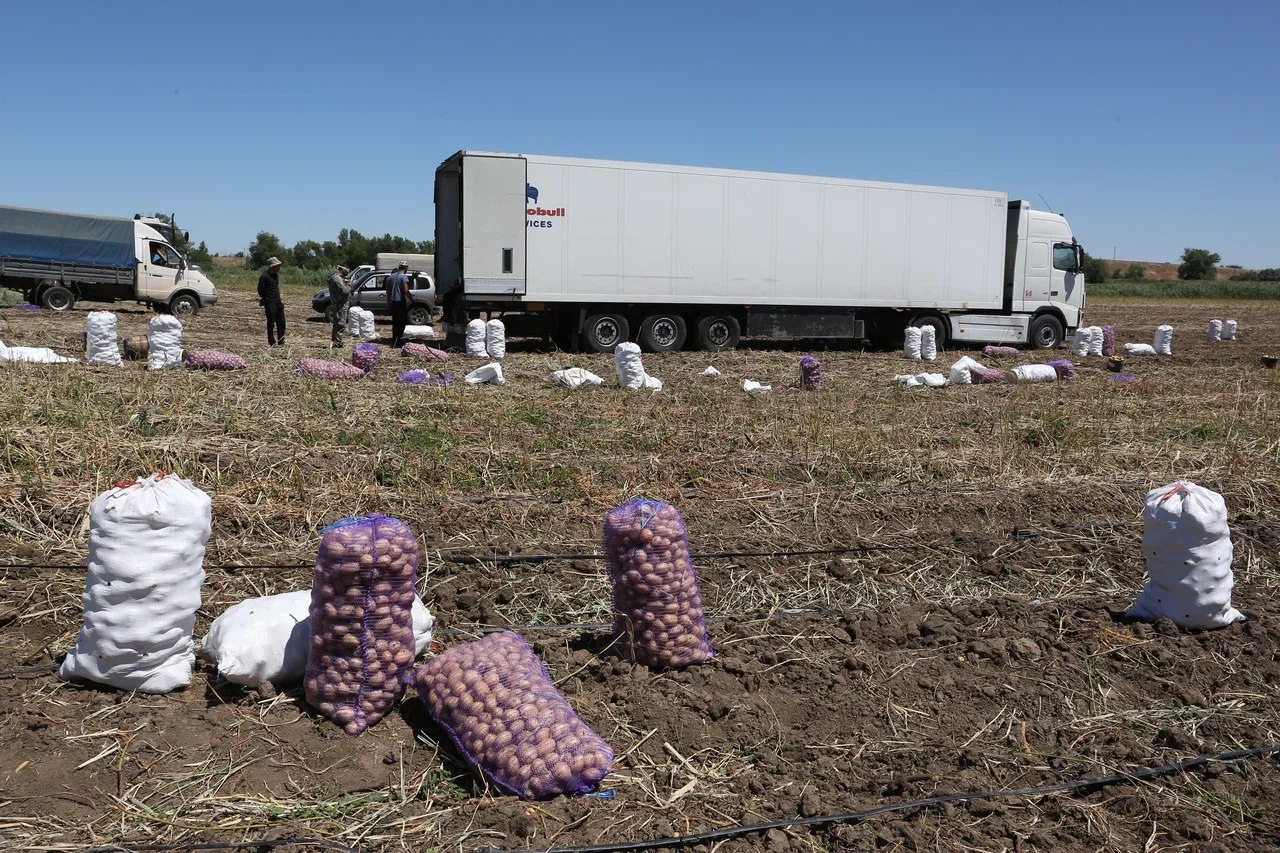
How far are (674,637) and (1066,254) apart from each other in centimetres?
1969

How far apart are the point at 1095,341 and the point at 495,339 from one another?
12.1 m

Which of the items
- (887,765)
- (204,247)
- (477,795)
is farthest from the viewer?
(204,247)

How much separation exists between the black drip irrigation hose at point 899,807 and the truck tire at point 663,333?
15019mm

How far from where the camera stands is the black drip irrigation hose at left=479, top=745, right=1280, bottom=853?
2.93 metres

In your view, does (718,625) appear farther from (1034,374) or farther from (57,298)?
(57,298)

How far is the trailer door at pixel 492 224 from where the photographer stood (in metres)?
16.5

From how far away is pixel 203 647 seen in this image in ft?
12.8

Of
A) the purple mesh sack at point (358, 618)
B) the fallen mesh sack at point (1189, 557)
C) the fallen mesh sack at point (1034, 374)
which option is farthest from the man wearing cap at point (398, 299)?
the fallen mesh sack at point (1189, 557)

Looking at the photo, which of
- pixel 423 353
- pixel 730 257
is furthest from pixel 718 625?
pixel 730 257

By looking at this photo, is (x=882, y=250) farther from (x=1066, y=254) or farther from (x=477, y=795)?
(x=477, y=795)

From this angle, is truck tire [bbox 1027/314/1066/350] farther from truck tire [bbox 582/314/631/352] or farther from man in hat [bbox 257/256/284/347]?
man in hat [bbox 257/256/284/347]

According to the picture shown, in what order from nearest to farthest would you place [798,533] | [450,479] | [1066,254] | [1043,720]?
[1043,720]
[798,533]
[450,479]
[1066,254]

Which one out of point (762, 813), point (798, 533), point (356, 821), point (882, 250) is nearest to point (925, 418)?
point (798, 533)

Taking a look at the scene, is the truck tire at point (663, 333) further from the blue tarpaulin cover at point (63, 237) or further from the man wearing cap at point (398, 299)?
the blue tarpaulin cover at point (63, 237)
